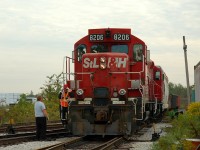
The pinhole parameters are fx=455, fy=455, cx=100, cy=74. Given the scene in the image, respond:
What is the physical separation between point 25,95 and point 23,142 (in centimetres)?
2223

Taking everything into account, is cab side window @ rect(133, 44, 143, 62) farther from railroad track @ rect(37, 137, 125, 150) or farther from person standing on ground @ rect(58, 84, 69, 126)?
railroad track @ rect(37, 137, 125, 150)

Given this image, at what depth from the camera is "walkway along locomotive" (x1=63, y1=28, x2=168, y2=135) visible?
13.9 metres

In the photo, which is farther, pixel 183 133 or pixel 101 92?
pixel 101 92

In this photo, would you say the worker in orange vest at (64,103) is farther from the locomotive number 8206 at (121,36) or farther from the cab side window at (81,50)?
the locomotive number 8206 at (121,36)

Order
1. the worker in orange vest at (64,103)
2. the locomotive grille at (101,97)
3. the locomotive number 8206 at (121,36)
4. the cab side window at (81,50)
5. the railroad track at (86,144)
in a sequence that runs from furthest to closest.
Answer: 1. the cab side window at (81,50)
2. the locomotive number 8206 at (121,36)
3. the worker in orange vest at (64,103)
4. the locomotive grille at (101,97)
5. the railroad track at (86,144)

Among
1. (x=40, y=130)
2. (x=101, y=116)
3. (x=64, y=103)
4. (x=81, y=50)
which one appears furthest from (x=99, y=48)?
(x=40, y=130)

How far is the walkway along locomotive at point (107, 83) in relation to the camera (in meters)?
13.9

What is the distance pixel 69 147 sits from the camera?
1235 cm

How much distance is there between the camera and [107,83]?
47.9 feet

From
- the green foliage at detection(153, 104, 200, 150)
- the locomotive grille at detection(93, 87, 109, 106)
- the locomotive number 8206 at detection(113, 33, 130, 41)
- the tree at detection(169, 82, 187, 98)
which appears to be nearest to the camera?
the green foliage at detection(153, 104, 200, 150)

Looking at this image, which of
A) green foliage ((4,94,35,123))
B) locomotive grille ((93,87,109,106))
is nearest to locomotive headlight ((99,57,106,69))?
locomotive grille ((93,87,109,106))

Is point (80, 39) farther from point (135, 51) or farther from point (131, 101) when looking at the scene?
point (131, 101)

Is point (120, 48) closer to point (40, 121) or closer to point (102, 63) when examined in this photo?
point (102, 63)

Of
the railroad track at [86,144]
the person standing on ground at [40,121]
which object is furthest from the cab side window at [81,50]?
the railroad track at [86,144]
